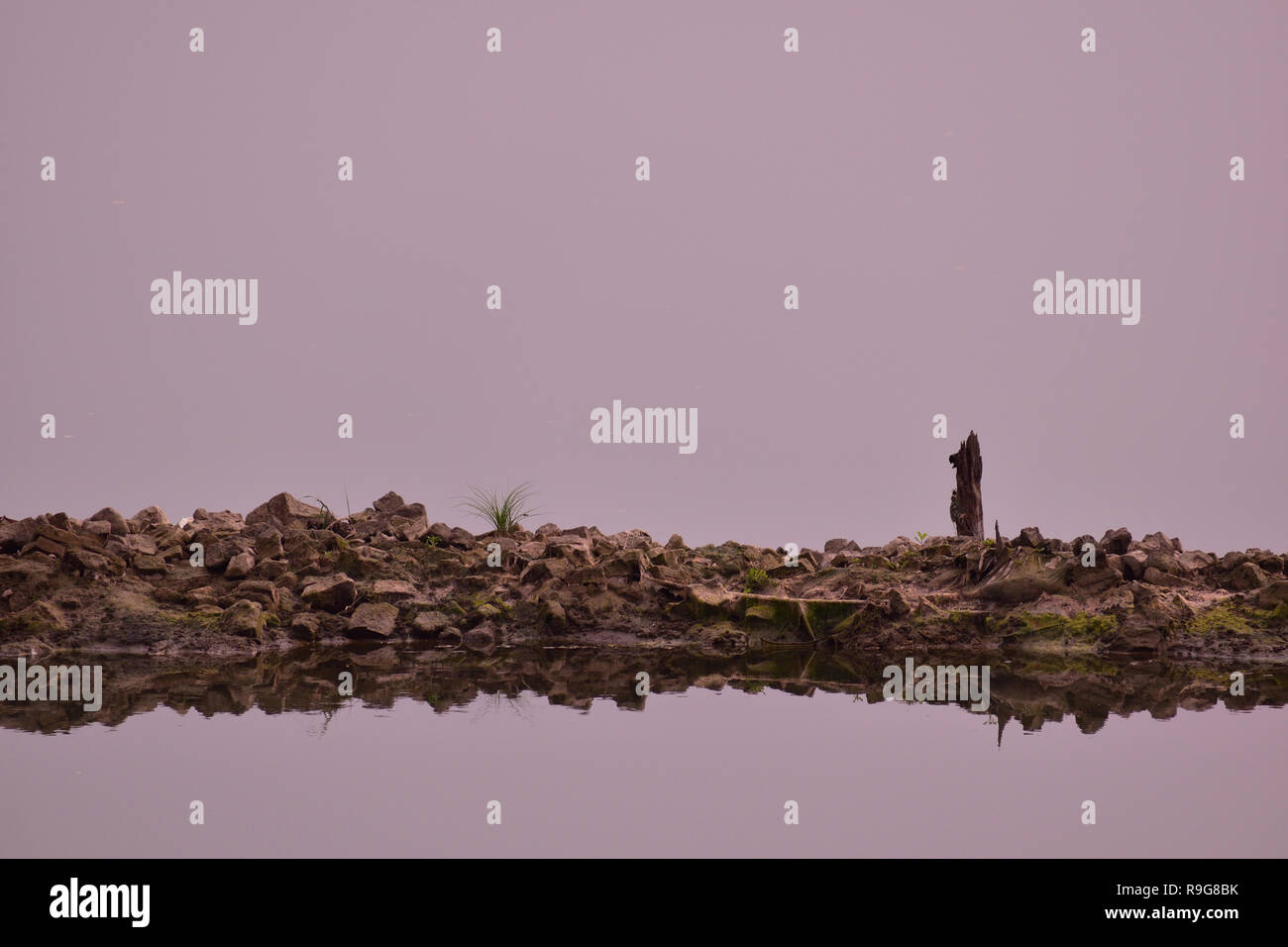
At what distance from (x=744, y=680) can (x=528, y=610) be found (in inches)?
130

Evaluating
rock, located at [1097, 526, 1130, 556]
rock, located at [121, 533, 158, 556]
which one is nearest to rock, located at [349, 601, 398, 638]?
rock, located at [121, 533, 158, 556]

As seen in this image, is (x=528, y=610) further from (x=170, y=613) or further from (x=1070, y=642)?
(x=1070, y=642)

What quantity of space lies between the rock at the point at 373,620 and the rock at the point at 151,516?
4.91 m

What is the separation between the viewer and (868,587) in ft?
51.0

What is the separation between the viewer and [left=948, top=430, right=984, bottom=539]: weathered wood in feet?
63.3

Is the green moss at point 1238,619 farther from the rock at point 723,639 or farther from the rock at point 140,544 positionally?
the rock at point 140,544

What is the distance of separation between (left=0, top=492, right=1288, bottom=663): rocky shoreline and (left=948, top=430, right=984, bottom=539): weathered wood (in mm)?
2576

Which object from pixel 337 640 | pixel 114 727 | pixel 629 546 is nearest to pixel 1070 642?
pixel 629 546

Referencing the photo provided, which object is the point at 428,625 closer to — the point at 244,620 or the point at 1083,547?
the point at 244,620

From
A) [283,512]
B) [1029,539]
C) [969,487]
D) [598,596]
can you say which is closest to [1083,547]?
[1029,539]

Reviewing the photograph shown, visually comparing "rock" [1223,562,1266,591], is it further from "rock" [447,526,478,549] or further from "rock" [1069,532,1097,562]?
"rock" [447,526,478,549]

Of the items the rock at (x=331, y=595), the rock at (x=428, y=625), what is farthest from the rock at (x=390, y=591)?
the rock at (x=428, y=625)

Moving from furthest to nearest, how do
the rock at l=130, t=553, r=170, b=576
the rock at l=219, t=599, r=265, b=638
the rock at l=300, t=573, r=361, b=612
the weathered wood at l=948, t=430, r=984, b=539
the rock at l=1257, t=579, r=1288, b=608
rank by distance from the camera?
the weathered wood at l=948, t=430, r=984, b=539, the rock at l=130, t=553, r=170, b=576, the rock at l=300, t=573, r=361, b=612, the rock at l=1257, t=579, r=1288, b=608, the rock at l=219, t=599, r=265, b=638

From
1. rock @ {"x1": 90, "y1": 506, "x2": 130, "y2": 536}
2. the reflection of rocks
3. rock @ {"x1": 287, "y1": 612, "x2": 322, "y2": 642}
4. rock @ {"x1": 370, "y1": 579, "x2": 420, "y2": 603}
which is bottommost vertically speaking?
the reflection of rocks
